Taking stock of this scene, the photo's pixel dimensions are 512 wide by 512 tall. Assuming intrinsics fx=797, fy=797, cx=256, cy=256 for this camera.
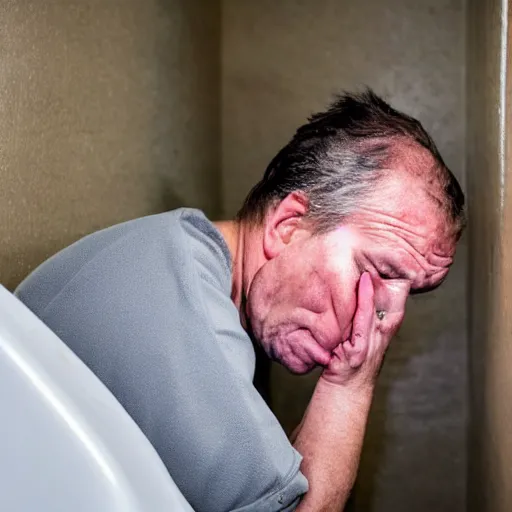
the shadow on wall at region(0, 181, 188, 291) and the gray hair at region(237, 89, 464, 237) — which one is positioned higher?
the gray hair at region(237, 89, 464, 237)

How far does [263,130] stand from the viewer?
7.26 feet

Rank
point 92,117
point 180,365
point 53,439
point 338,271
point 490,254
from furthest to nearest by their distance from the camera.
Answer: point 490,254 < point 92,117 < point 338,271 < point 180,365 < point 53,439

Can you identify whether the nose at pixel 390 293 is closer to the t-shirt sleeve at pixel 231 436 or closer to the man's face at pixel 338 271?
the man's face at pixel 338 271

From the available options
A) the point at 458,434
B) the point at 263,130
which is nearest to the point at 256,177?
the point at 263,130

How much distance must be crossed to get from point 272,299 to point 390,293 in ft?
0.60

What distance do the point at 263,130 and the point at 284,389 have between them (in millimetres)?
723

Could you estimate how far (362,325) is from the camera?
1191 millimetres

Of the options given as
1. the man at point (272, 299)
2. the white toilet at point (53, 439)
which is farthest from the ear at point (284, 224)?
the white toilet at point (53, 439)

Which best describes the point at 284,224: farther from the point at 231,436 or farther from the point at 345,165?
the point at 231,436

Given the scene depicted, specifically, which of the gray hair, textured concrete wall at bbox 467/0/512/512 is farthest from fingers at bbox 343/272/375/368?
Answer: textured concrete wall at bbox 467/0/512/512

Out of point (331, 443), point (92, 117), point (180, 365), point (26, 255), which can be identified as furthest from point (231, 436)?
point (92, 117)

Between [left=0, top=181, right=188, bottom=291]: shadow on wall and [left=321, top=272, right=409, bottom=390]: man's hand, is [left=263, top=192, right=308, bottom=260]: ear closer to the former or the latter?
[left=321, top=272, right=409, bottom=390]: man's hand

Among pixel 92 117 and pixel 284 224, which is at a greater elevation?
pixel 92 117

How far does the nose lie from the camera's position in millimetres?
1198
